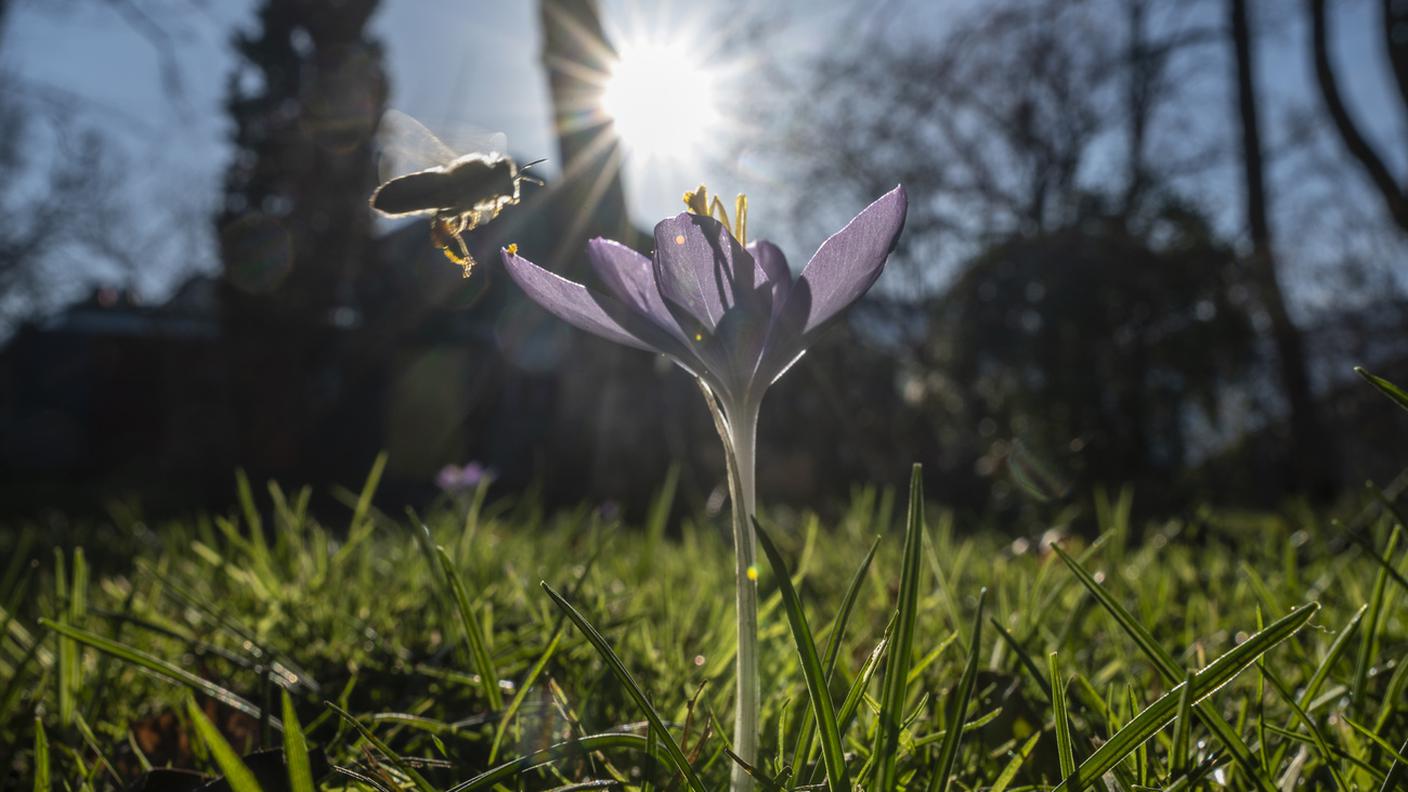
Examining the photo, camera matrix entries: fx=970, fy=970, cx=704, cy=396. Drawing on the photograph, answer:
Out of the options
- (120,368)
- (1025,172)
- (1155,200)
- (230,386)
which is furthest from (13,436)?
(1155,200)

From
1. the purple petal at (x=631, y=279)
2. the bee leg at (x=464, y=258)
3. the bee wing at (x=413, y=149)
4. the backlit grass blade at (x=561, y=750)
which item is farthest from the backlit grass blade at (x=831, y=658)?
the bee wing at (x=413, y=149)

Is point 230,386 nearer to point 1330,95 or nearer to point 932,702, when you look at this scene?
point 1330,95

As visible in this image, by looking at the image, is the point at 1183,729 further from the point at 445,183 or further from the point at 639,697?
the point at 445,183

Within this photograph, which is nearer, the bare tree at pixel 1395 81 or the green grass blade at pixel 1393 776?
the green grass blade at pixel 1393 776

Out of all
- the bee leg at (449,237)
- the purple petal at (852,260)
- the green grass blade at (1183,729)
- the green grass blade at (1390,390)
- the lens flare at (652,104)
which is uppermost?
the lens flare at (652,104)

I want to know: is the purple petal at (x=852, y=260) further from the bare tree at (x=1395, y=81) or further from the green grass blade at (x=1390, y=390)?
the bare tree at (x=1395, y=81)

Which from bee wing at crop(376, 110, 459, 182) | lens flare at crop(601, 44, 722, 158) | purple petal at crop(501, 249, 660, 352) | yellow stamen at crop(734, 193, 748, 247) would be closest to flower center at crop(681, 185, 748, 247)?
yellow stamen at crop(734, 193, 748, 247)

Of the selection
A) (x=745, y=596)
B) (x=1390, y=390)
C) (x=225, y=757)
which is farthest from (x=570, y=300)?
(x=1390, y=390)
